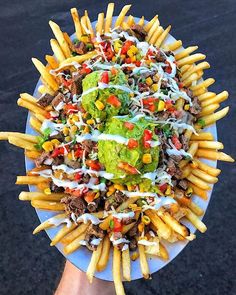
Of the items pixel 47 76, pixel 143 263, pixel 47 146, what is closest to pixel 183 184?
pixel 143 263

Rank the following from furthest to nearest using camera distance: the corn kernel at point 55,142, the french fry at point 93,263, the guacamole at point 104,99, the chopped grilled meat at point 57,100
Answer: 1. the chopped grilled meat at point 57,100
2. the corn kernel at point 55,142
3. the guacamole at point 104,99
4. the french fry at point 93,263

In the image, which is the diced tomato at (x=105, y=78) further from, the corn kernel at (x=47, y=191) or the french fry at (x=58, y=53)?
the corn kernel at (x=47, y=191)

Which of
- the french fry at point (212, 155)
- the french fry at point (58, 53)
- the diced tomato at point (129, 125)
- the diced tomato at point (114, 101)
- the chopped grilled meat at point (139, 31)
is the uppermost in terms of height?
the chopped grilled meat at point (139, 31)

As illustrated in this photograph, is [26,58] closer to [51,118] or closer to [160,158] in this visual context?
[51,118]

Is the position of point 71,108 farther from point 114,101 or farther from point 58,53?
point 58,53

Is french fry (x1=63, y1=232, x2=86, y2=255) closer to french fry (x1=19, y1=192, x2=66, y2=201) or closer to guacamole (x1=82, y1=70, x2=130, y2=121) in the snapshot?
french fry (x1=19, y1=192, x2=66, y2=201)

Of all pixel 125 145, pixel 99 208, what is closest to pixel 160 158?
pixel 125 145

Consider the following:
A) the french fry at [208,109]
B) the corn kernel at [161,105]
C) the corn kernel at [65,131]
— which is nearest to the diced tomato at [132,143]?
the corn kernel at [161,105]
